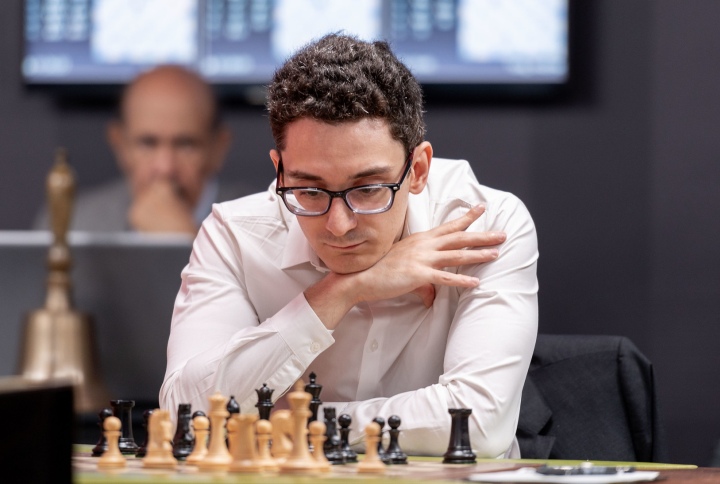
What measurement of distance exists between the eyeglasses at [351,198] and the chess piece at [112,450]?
52 cm

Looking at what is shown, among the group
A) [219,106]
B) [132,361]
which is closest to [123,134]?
[219,106]

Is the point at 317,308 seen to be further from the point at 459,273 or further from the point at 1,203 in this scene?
the point at 1,203

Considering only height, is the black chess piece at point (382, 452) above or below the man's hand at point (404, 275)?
below

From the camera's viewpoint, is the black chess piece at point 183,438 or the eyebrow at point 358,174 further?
the eyebrow at point 358,174

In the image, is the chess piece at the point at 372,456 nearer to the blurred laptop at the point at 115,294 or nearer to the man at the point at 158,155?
the blurred laptop at the point at 115,294

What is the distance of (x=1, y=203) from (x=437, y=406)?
9.43ft

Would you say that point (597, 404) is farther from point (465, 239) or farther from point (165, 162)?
point (165, 162)

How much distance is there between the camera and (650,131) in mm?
3803

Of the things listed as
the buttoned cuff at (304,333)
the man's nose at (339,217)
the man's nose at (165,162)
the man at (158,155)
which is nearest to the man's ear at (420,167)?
the man's nose at (339,217)

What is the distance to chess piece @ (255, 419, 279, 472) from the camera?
132 centimetres

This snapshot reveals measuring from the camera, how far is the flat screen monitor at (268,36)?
3.90 meters

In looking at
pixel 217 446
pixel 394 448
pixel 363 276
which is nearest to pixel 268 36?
pixel 363 276

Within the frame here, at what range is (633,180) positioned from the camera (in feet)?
12.5

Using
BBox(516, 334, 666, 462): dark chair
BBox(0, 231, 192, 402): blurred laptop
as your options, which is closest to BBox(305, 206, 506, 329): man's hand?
BBox(516, 334, 666, 462): dark chair
